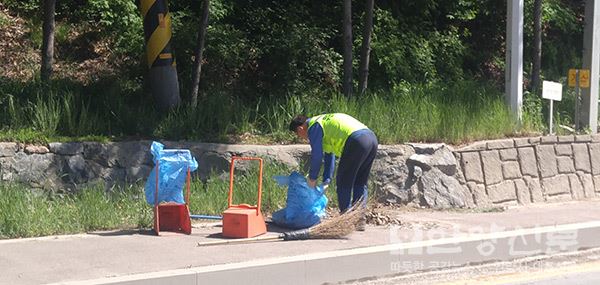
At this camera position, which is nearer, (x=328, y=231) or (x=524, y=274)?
(x=524, y=274)

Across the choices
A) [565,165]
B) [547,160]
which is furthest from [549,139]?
[565,165]

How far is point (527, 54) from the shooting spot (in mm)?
15328

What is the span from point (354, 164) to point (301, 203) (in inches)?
26.9

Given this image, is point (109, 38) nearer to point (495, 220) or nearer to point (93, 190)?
point (93, 190)

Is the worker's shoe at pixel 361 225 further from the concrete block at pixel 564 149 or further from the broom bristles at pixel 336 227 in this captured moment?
the concrete block at pixel 564 149

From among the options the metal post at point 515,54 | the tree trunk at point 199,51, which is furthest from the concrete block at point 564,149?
the tree trunk at point 199,51

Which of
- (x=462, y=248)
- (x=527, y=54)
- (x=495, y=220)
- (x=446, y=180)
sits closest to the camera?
(x=462, y=248)

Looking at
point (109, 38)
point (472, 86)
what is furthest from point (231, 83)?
point (472, 86)

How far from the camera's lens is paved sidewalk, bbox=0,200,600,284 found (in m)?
6.37

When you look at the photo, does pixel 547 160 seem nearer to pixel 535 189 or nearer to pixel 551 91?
pixel 535 189

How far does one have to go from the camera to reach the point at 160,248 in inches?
284

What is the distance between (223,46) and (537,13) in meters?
5.22

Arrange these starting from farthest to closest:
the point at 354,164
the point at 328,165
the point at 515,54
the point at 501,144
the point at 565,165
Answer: the point at 515,54, the point at 565,165, the point at 501,144, the point at 328,165, the point at 354,164

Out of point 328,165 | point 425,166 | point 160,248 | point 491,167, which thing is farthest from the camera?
point 491,167
